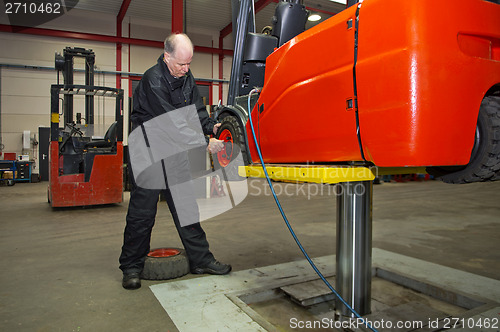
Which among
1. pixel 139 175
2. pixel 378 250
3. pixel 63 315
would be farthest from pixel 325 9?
pixel 63 315

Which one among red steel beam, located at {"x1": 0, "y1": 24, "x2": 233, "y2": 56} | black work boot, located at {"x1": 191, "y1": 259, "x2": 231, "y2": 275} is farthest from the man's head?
red steel beam, located at {"x1": 0, "y1": 24, "x2": 233, "y2": 56}

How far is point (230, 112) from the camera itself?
2.52 metres

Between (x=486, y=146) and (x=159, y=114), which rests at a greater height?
(x=159, y=114)

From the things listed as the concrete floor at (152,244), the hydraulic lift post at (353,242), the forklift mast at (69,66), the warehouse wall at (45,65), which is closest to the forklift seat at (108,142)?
the forklift mast at (69,66)

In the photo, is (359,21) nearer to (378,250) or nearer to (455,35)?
(455,35)

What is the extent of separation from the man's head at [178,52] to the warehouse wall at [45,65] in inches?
352

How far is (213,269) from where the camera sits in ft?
8.06

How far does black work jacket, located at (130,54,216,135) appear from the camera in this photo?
2244mm

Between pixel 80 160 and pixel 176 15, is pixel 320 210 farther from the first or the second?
pixel 176 15

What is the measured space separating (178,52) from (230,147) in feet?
2.25

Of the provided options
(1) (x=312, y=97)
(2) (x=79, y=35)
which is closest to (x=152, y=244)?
(1) (x=312, y=97)

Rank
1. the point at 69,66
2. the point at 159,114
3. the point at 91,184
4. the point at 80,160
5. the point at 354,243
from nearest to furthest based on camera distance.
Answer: the point at 354,243 < the point at 159,114 < the point at 91,184 < the point at 80,160 < the point at 69,66

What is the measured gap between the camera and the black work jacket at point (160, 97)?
2.24m

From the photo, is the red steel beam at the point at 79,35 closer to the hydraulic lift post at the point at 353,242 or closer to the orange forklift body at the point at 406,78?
the hydraulic lift post at the point at 353,242
